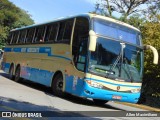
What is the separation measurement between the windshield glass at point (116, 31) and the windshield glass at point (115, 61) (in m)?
0.27

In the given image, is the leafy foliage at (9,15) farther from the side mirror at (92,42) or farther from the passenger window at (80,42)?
Result: the side mirror at (92,42)

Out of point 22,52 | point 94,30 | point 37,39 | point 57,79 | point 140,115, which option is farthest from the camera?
point 22,52

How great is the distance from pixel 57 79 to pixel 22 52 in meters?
6.66

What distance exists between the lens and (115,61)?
15.6 metres

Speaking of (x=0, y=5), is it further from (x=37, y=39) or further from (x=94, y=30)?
(x=94, y=30)

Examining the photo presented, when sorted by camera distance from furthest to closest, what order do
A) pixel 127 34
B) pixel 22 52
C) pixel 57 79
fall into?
1. pixel 22 52
2. pixel 57 79
3. pixel 127 34

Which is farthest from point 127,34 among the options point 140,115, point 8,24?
point 8,24

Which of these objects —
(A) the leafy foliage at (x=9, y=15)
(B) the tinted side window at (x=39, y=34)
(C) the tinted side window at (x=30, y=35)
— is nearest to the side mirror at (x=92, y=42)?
(B) the tinted side window at (x=39, y=34)

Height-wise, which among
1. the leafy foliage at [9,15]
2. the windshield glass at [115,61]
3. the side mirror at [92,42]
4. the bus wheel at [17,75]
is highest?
the leafy foliage at [9,15]

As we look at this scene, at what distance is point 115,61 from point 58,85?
10.2 feet

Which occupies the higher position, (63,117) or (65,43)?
(65,43)

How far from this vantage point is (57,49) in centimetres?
1817

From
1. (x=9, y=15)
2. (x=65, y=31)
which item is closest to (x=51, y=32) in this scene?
(x=65, y=31)

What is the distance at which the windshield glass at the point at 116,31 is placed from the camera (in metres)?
15.8
